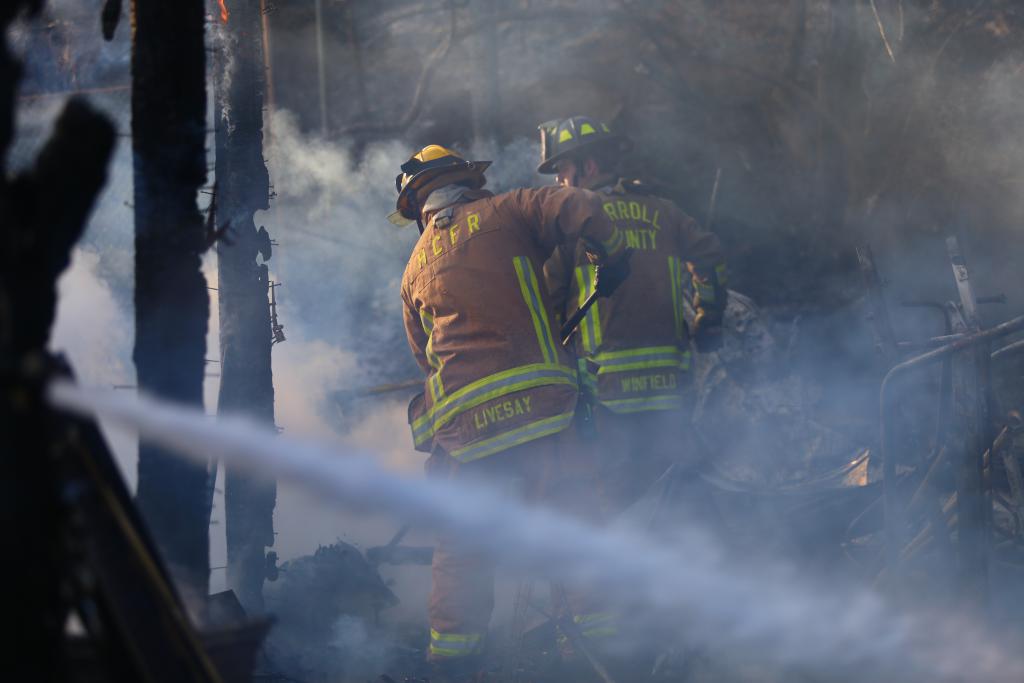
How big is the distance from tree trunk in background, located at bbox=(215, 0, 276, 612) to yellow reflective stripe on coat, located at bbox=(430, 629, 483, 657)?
150 centimetres

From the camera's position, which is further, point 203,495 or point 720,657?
point 720,657

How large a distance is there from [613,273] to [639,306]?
65 cm

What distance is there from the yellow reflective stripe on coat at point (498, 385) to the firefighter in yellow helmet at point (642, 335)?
0.55m

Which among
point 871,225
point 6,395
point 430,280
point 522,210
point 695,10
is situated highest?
point 695,10

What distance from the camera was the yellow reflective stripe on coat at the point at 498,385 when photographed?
4.39 m

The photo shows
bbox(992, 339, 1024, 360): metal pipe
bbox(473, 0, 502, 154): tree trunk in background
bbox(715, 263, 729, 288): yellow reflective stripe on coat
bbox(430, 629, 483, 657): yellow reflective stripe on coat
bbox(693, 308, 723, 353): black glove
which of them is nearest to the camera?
bbox(992, 339, 1024, 360): metal pipe

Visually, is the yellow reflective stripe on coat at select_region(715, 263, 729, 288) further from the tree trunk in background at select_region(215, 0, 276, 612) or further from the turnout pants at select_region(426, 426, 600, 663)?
the tree trunk in background at select_region(215, 0, 276, 612)

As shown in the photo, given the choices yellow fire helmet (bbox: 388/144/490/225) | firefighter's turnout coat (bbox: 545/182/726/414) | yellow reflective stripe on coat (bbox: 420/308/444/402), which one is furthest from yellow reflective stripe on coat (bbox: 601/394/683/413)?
yellow fire helmet (bbox: 388/144/490/225)

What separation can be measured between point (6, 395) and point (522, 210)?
3.34 m

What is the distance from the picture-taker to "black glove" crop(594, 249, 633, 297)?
4789mm

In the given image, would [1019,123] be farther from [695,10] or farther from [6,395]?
[6,395]

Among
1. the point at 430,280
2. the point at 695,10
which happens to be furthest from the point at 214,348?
the point at 695,10

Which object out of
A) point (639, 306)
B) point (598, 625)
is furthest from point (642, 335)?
point (598, 625)

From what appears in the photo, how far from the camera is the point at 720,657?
4.83 metres
